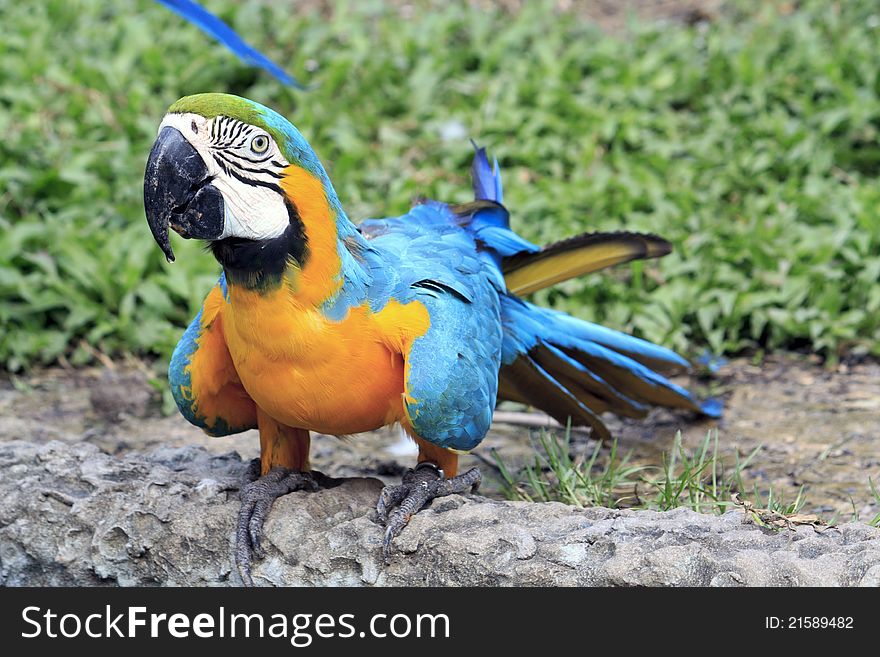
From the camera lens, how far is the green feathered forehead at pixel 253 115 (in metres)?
2.52

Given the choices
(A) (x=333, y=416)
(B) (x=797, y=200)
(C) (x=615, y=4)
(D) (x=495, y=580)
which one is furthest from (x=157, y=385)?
(C) (x=615, y=4)

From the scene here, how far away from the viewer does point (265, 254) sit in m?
2.62

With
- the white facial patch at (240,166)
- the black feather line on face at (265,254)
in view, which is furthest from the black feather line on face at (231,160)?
the black feather line on face at (265,254)

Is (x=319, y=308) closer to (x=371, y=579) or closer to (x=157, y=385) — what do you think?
(x=371, y=579)

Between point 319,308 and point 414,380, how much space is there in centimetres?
28

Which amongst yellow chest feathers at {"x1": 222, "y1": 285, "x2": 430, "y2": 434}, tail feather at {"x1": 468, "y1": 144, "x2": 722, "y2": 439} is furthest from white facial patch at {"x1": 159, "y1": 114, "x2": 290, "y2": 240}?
tail feather at {"x1": 468, "y1": 144, "x2": 722, "y2": 439}

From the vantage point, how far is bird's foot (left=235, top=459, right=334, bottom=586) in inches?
111

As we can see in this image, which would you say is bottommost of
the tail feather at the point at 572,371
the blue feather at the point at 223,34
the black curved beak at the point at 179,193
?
the tail feather at the point at 572,371

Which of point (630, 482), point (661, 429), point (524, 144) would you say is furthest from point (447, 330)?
point (524, 144)

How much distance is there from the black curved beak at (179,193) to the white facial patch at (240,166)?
2cm

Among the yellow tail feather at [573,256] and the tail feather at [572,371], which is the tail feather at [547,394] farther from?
the yellow tail feather at [573,256]

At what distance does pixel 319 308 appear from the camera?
8.86 ft

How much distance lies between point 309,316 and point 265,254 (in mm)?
182

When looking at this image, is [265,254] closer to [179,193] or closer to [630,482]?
[179,193]
